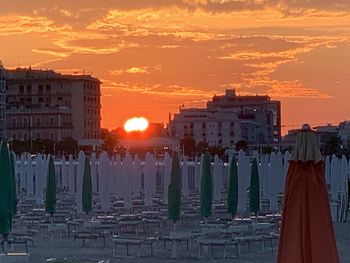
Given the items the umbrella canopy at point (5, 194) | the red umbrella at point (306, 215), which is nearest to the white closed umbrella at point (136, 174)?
the umbrella canopy at point (5, 194)

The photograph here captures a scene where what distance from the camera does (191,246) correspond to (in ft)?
63.2

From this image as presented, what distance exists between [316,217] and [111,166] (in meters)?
21.7

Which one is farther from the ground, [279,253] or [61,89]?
[61,89]

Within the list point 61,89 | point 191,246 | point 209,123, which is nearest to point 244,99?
point 209,123

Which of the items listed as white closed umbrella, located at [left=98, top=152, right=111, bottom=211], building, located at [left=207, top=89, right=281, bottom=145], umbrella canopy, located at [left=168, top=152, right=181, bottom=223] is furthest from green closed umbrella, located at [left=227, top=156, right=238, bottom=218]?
building, located at [left=207, top=89, right=281, bottom=145]

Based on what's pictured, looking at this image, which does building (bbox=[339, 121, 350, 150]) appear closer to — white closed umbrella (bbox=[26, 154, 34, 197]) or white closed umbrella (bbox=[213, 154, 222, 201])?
white closed umbrella (bbox=[213, 154, 222, 201])

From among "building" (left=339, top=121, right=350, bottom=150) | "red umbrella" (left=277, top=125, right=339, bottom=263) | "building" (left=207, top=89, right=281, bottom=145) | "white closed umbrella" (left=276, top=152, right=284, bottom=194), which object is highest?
"building" (left=207, top=89, right=281, bottom=145)

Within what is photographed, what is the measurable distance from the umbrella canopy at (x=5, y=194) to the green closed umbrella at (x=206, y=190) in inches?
220

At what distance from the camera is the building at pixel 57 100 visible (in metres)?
102

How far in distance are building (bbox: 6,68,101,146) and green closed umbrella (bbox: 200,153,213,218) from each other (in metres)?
79.6

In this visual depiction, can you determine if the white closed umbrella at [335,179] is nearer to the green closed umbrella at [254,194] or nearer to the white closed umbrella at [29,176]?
the green closed umbrella at [254,194]

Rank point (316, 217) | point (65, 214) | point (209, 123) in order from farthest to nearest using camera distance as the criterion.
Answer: point (209, 123) → point (65, 214) → point (316, 217)

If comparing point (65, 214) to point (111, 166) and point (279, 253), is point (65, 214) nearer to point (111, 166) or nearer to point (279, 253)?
point (111, 166)

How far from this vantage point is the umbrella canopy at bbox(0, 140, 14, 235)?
56.4 ft
